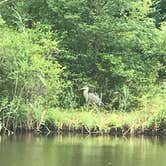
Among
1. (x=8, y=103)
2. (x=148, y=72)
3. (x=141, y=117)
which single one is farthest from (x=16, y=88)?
(x=148, y=72)

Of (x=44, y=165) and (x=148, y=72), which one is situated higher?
(x=148, y=72)

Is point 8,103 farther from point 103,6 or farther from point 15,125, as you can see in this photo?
point 103,6

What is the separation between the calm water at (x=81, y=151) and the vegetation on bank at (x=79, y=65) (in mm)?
830

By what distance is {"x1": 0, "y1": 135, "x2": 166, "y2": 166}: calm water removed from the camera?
1410 centimetres

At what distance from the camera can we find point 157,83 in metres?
23.4

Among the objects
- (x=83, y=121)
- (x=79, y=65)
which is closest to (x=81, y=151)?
(x=83, y=121)

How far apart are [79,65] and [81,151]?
7.14 metres

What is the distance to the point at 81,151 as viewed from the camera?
52.0ft

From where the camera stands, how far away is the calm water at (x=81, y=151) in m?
14.1

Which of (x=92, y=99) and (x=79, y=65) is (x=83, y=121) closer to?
(x=92, y=99)

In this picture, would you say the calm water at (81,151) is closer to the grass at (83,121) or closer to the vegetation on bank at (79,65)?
the grass at (83,121)

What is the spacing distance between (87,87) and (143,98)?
201 centimetres

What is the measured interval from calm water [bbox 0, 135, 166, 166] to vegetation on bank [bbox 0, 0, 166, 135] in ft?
2.72

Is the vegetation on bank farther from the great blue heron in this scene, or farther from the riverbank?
the great blue heron
